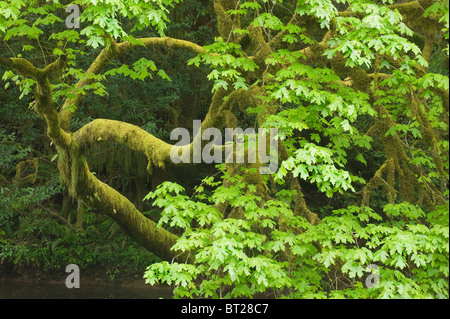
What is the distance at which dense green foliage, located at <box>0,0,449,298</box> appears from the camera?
13.8 ft

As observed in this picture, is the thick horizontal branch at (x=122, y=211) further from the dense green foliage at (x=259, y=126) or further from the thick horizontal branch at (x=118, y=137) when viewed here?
the thick horizontal branch at (x=118, y=137)

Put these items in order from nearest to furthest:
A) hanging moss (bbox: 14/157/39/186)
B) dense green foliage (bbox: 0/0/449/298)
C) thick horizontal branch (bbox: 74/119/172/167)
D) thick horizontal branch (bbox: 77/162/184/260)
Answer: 1. dense green foliage (bbox: 0/0/449/298)
2. thick horizontal branch (bbox: 77/162/184/260)
3. thick horizontal branch (bbox: 74/119/172/167)
4. hanging moss (bbox: 14/157/39/186)

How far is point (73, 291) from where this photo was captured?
10828 mm

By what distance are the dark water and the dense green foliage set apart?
1.68ft

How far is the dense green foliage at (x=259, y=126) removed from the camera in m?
4.21

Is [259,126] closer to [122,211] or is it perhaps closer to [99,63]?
[122,211]

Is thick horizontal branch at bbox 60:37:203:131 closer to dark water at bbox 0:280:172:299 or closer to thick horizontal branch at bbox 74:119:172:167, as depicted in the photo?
thick horizontal branch at bbox 74:119:172:167

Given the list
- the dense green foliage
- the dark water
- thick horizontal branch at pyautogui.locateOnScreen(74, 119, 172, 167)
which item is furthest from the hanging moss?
thick horizontal branch at pyautogui.locateOnScreen(74, 119, 172, 167)

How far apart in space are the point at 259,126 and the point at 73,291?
745cm

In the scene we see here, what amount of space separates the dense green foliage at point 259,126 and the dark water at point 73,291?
0.51 meters

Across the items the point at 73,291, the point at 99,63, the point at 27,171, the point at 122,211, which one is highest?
the point at 99,63

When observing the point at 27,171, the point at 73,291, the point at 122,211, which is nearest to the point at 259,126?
the point at 122,211

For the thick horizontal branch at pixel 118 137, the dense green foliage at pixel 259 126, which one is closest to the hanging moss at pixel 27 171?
the dense green foliage at pixel 259 126
